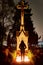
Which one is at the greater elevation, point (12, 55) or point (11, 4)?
point (11, 4)

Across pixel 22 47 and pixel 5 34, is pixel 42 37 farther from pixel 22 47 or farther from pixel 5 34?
pixel 22 47

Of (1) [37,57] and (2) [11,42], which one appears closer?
(1) [37,57]

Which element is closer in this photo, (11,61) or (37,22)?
(11,61)

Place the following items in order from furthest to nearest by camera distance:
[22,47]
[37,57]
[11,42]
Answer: [11,42] → [37,57] → [22,47]

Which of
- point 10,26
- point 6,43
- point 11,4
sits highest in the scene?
point 11,4

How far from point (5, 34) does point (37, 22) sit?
9.24ft

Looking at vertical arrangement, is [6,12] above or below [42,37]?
above

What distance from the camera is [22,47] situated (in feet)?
43.7

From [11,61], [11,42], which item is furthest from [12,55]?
[11,42]

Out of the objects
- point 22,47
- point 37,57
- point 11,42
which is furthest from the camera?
point 11,42

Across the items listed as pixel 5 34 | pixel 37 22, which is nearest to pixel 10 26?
pixel 5 34

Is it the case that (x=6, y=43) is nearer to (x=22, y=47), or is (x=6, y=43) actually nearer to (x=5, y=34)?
(x=5, y=34)

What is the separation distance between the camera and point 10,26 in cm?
1970

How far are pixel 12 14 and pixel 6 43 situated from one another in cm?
237
